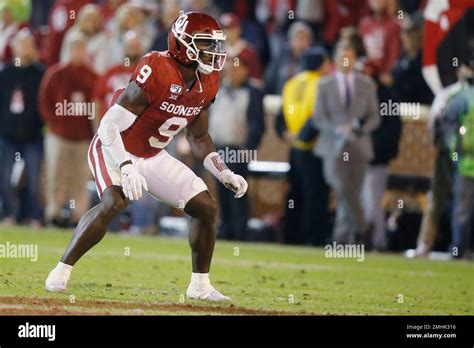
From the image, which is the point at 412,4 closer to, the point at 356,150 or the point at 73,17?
the point at 356,150

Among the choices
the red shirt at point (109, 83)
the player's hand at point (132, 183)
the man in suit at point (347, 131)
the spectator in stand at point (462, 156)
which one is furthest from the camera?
the red shirt at point (109, 83)

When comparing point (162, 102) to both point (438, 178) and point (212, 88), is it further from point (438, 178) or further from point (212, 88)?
point (438, 178)

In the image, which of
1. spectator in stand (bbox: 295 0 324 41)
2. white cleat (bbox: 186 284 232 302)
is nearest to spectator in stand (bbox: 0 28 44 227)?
Result: spectator in stand (bbox: 295 0 324 41)

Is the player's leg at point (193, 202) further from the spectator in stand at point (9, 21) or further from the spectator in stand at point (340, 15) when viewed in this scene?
the spectator in stand at point (9, 21)

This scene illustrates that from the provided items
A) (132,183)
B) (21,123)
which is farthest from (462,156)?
(132,183)

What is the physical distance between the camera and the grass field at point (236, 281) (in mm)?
9859

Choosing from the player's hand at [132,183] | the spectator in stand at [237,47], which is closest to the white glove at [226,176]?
the player's hand at [132,183]

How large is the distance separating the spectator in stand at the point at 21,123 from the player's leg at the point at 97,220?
654 cm

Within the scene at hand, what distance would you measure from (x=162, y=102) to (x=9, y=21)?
829cm

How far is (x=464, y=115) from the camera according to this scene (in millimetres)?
14336

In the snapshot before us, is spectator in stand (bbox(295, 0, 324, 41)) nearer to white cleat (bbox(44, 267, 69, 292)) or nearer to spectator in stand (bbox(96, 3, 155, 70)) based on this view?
spectator in stand (bbox(96, 3, 155, 70))

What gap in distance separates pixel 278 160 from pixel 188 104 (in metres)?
6.57

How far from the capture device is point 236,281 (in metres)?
11.8

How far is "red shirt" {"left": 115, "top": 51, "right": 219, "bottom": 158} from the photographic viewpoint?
970 centimetres
